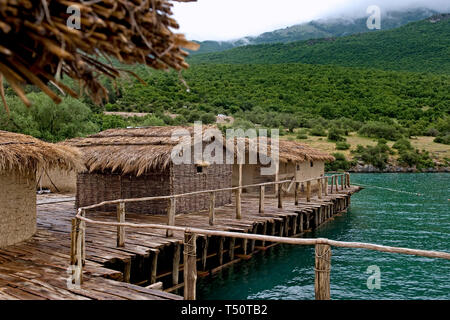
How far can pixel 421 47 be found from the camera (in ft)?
294

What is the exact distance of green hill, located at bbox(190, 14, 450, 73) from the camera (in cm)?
8531

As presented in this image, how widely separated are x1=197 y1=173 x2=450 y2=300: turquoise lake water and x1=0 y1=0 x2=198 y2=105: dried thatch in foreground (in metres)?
7.84

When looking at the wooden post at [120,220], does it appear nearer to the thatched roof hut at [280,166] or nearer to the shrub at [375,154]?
the thatched roof hut at [280,166]

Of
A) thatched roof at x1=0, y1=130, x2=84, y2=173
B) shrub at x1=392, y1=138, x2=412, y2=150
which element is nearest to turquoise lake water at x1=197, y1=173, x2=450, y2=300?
thatched roof at x1=0, y1=130, x2=84, y2=173

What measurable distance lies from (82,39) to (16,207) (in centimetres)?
727

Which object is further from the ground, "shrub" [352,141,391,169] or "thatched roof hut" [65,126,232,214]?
"shrub" [352,141,391,169]

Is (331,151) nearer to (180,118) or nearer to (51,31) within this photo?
(180,118)

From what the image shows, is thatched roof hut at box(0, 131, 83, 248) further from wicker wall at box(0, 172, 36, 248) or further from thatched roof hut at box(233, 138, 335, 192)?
thatched roof hut at box(233, 138, 335, 192)

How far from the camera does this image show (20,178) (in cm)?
927

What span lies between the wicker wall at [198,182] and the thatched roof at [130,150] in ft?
2.41

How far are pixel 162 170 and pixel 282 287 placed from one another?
4885 mm

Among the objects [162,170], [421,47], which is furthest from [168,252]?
[421,47]

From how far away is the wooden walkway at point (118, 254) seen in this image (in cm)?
616

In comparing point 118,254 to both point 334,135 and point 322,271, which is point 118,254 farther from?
point 334,135
